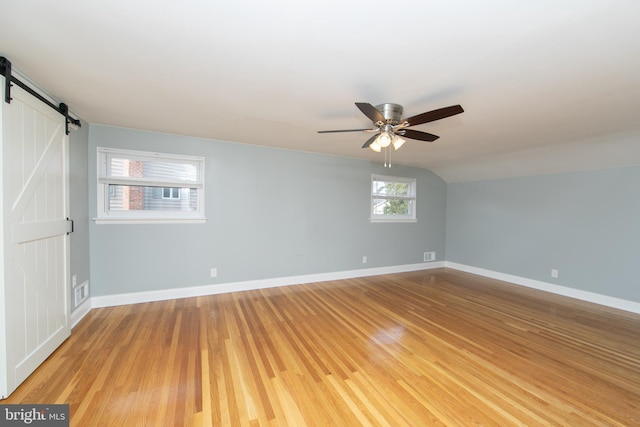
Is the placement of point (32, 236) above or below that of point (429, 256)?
above

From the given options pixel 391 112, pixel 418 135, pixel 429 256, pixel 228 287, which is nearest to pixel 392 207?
pixel 429 256

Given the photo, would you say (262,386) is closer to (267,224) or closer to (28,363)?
(28,363)

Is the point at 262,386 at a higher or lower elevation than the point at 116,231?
lower

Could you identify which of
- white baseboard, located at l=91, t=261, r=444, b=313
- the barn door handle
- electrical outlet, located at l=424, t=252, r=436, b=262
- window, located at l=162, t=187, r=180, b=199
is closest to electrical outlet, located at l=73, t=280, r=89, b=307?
white baseboard, located at l=91, t=261, r=444, b=313

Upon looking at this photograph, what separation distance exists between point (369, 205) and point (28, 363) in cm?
455

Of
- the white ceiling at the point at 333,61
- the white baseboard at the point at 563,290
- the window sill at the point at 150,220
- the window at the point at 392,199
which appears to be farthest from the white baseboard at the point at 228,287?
the white ceiling at the point at 333,61

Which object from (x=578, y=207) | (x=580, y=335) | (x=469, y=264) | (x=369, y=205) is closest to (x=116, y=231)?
(x=369, y=205)

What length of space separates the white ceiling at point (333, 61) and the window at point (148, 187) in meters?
0.52

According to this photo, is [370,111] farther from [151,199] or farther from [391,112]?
[151,199]

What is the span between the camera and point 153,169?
10.9ft

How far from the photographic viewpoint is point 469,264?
A: 17.2ft

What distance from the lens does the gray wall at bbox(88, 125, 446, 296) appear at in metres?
3.16

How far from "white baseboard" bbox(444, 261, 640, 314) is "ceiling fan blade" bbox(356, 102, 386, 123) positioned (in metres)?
4.30

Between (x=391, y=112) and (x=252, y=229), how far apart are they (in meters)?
2.67
